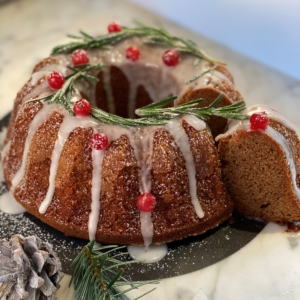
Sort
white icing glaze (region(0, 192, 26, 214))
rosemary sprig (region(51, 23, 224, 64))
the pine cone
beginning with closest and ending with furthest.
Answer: the pine cone, white icing glaze (region(0, 192, 26, 214)), rosemary sprig (region(51, 23, 224, 64))

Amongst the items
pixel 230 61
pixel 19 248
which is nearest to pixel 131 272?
pixel 19 248

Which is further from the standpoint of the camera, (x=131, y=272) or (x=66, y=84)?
(x=66, y=84)

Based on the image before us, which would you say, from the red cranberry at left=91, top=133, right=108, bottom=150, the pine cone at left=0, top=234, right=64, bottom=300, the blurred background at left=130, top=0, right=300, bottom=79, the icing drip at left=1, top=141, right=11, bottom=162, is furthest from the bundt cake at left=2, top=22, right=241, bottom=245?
the blurred background at left=130, top=0, right=300, bottom=79

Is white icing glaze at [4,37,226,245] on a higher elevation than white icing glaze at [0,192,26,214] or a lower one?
higher

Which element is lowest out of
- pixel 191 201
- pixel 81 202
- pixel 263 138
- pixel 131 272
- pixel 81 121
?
pixel 131 272

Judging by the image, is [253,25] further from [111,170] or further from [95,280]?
[95,280]

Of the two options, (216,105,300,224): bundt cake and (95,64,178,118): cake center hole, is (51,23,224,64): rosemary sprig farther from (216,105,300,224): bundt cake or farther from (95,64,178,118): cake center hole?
(216,105,300,224): bundt cake

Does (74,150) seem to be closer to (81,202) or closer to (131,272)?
(81,202)

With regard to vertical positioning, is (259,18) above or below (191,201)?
above

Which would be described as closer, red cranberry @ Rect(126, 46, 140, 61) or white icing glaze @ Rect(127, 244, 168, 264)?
white icing glaze @ Rect(127, 244, 168, 264)
